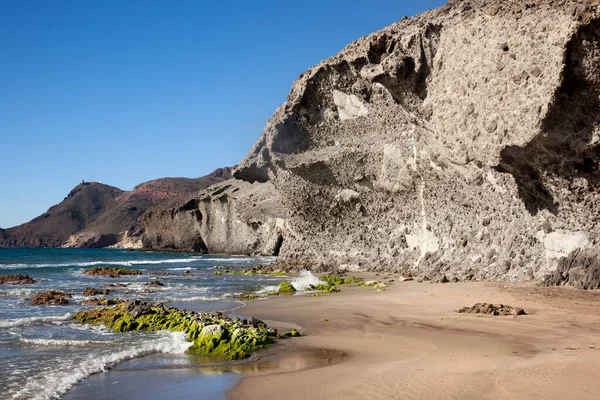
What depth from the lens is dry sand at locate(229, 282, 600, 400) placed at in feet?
18.0

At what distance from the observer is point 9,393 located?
19.9ft

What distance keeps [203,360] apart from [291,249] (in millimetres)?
21341

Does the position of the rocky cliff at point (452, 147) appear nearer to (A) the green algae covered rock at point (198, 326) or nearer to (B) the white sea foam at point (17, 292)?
(A) the green algae covered rock at point (198, 326)

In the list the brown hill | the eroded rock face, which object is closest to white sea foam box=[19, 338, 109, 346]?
the eroded rock face

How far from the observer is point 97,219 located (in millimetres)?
169000

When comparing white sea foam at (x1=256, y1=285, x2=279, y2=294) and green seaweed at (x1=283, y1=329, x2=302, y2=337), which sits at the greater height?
white sea foam at (x1=256, y1=285, x2=279, y2=294)

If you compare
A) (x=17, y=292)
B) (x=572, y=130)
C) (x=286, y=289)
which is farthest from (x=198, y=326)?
(x=17, y=292)

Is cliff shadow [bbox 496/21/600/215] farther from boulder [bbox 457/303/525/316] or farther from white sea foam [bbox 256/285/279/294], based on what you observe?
white sea foam [bbox 256/285/279/294]

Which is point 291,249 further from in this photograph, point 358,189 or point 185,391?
point 185,391

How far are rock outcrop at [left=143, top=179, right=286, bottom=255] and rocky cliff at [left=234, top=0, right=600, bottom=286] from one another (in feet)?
52.7

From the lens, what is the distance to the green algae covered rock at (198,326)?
8273 millimetres

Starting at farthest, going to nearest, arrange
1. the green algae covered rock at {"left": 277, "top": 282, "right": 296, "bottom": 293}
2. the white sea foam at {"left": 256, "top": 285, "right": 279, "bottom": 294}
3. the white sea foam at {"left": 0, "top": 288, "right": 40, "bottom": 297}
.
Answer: the white sea foam at {"left": 0, "top": 288, "right": 40, "bottom": 297} < the white sea foam at {"left": 256, "top": 285, "right": 279, "bottom": 294} < the green algae covered rock at {"left": 277, "top": 282, "right": 296, "bottom": 293}

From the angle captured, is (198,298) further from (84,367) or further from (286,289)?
(84,367)

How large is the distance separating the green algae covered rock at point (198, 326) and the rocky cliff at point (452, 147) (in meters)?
7.43
